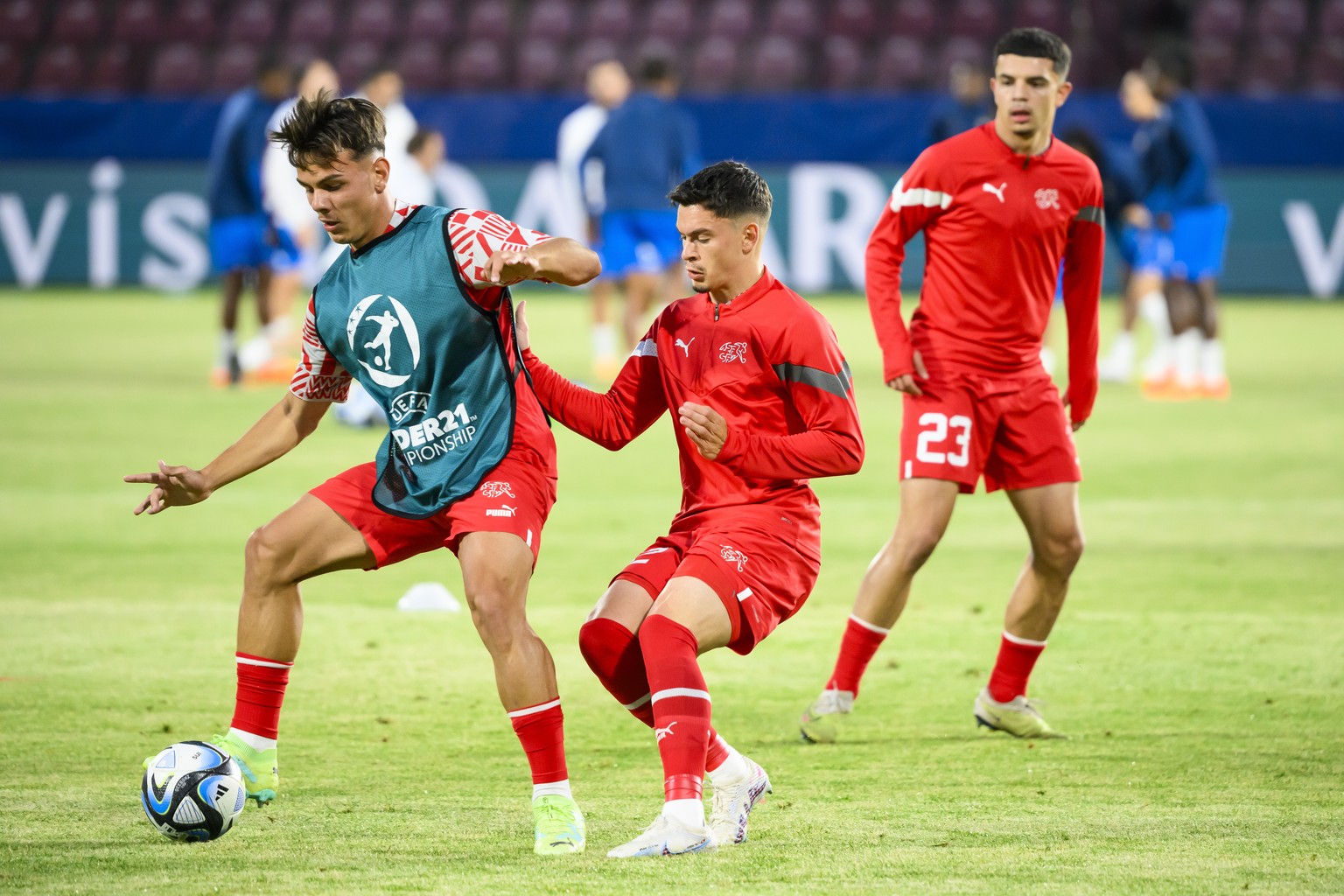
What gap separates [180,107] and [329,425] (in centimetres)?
1160

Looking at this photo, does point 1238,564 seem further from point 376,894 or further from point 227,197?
point 227,197

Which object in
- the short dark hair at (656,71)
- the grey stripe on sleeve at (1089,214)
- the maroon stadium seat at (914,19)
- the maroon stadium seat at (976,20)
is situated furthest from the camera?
the maroon stadium seat at (914,19)

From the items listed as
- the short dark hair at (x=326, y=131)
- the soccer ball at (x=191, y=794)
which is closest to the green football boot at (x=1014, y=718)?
the soccer ball at (x=191, y=794)

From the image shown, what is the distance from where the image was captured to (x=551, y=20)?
2538 cm

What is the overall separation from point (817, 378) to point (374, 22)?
72.4ft

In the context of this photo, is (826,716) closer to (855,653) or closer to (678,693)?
(855,653)

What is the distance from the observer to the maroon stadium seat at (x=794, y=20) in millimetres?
24922

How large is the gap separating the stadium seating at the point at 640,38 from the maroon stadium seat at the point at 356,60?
0.04 metres

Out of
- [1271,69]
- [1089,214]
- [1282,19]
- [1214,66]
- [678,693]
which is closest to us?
[678,693]

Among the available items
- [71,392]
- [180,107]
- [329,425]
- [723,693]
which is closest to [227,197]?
[71,392]

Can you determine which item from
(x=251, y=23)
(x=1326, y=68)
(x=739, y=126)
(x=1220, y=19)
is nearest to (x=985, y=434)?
(x=739, y=126)

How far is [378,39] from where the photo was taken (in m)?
25.6

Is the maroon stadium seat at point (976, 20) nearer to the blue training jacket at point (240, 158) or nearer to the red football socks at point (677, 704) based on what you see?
the blue training jacket at point (240, 158)

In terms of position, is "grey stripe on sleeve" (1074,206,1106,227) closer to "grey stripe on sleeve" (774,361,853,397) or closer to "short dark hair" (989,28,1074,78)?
"short dark hair" (989,28,1074,78)
